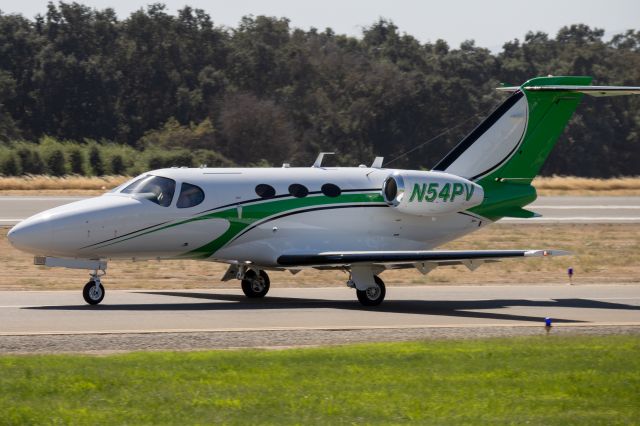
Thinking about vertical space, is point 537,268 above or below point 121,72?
below

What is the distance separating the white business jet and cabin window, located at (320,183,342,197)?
24 mm

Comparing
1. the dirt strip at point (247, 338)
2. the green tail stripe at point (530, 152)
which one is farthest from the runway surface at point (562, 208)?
the dirt strip at point (247, 338)

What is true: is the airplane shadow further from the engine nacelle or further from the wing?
the engine nacelle

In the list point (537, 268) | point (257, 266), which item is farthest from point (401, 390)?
point (537, 268)

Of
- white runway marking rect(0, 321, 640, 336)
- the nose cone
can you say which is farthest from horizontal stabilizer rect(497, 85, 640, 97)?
the nose cone

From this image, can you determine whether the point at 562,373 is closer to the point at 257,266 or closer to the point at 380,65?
the point at 257,266

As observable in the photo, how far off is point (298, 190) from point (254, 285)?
6.49 ft

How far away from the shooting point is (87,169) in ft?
177

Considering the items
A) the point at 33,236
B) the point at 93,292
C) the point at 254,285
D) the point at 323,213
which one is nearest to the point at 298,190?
the point at 323,213

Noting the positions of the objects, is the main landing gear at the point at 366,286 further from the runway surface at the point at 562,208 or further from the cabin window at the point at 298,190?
the runway surface at the point at 562,208

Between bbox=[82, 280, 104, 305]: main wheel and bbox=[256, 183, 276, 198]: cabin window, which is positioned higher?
bbox=[256, 183, 276, 198]: cabin window

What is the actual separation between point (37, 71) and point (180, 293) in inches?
2116

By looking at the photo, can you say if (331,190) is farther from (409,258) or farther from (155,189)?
(155,189)

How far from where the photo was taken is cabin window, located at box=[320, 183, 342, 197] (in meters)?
20.8
